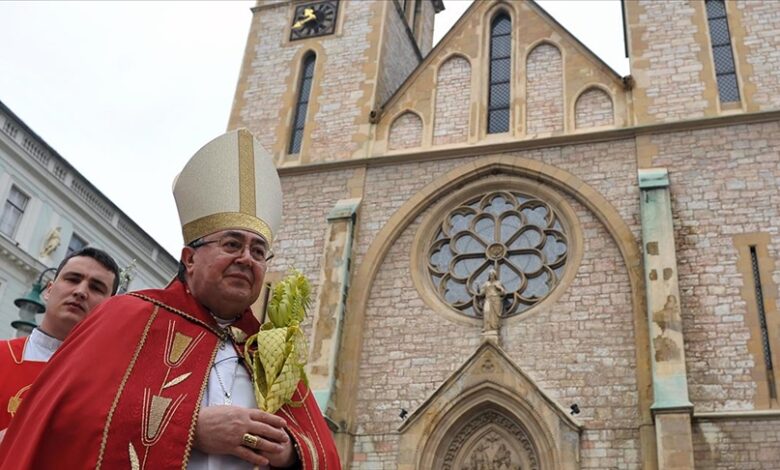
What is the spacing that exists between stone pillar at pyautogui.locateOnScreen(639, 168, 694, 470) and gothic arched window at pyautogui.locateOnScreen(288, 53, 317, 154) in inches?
275

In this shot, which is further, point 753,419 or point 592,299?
point 592,299

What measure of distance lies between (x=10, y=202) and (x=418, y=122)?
1014 cm

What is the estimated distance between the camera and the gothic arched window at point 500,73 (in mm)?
13641

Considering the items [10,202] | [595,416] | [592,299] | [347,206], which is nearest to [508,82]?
[347,206]

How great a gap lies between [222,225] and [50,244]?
17.2m

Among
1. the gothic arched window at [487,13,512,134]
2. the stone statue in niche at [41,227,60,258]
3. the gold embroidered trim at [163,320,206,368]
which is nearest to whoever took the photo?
the gold embroidered trim at [163,320,206,368]

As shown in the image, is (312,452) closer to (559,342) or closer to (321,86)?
(559,342)

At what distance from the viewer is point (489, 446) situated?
10.6m

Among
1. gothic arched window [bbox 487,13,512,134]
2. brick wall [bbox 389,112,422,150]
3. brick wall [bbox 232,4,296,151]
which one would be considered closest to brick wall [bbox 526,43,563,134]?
gothic arched window [bbox 487,13,512,134]

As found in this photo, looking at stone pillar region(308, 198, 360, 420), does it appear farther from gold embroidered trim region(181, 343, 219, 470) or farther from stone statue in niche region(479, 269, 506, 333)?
gold embroidered trim region(181, 343, 219, 470)

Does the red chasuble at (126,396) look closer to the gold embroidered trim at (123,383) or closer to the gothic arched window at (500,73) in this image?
the gold embroidered trim at (123,383)

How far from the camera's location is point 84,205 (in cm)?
1942

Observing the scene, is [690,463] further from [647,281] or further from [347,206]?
[347,206]

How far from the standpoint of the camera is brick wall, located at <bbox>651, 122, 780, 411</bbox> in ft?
32.4
